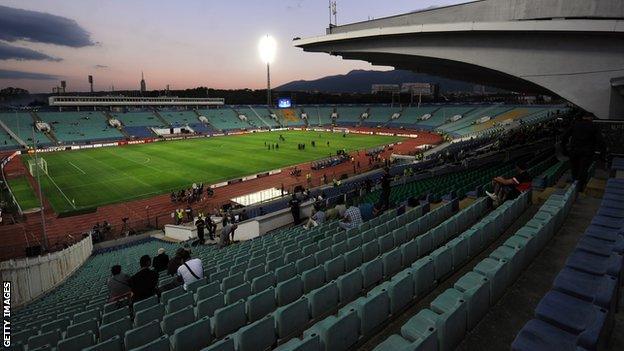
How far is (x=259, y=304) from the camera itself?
20.4ft

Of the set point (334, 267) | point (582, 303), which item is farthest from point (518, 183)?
point (582, 303)

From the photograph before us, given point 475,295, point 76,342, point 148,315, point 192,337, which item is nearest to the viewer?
point 475,295

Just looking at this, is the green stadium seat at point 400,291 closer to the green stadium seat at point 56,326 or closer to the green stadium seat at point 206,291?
the green stadium seat at point 206,291

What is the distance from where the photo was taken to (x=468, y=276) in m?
5.25

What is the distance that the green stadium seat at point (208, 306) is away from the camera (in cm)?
646

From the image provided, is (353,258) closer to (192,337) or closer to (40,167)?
(192,337)

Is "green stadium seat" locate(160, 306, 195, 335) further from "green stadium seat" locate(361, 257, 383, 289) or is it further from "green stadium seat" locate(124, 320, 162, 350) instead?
"green stadium seat" locate(361, 257, 383, 289)

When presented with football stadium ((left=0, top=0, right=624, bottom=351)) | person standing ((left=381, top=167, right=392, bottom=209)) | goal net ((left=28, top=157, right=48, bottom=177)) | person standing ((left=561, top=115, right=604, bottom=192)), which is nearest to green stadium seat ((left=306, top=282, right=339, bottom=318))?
football stadium ((left=0, top=0, right=624, bottom=351))

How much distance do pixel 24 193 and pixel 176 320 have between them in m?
38.4

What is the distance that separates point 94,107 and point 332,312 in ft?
326

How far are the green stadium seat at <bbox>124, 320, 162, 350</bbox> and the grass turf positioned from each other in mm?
32624

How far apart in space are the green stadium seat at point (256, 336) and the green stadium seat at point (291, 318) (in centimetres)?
17

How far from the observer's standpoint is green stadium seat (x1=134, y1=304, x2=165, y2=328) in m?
6.43

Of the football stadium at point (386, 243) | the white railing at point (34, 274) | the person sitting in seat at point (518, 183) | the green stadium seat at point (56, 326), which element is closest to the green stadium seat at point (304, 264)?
the football stadium at point (386, 243)
